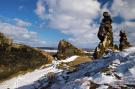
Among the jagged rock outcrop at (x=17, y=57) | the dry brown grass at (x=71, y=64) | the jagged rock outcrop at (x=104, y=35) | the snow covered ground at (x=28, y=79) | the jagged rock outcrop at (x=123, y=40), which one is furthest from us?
the jagged rock outcrop at (x=17, y=57)

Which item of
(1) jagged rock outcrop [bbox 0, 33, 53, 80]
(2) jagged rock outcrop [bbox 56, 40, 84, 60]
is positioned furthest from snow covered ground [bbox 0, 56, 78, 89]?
(2) jagged rock outcrop [bbox 56, 40, 84, 60]

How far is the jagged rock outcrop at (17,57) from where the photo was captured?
6738 centimetres

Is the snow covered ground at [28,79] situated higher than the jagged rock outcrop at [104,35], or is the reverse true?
the jagged rock outcrop at [104,35]

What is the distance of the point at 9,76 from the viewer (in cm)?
6419

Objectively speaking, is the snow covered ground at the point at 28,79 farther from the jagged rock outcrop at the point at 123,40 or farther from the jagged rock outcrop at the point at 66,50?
the jagged rock outcrop at the point at 66,50

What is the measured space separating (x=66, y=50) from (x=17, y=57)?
16463 mm

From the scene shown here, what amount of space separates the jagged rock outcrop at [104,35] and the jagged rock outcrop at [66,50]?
581 inches

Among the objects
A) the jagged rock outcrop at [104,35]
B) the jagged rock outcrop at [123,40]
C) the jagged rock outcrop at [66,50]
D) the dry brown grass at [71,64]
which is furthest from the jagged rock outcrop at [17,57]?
the jagged rock outcrop at [123,40]

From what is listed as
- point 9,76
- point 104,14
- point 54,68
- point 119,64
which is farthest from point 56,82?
point 104,14

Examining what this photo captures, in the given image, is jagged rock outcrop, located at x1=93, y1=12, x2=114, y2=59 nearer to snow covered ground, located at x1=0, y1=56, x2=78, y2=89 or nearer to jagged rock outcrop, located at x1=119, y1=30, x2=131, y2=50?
jagged rock outcrop, located at x1=119, y1=30, x2=131, y2=50

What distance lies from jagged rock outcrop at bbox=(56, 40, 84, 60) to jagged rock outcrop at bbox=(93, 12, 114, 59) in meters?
14.7

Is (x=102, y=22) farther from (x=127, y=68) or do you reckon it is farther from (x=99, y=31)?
(x=127, y=68)

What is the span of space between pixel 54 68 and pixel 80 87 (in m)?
30.6

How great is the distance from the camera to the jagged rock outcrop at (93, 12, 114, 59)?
218 feet
